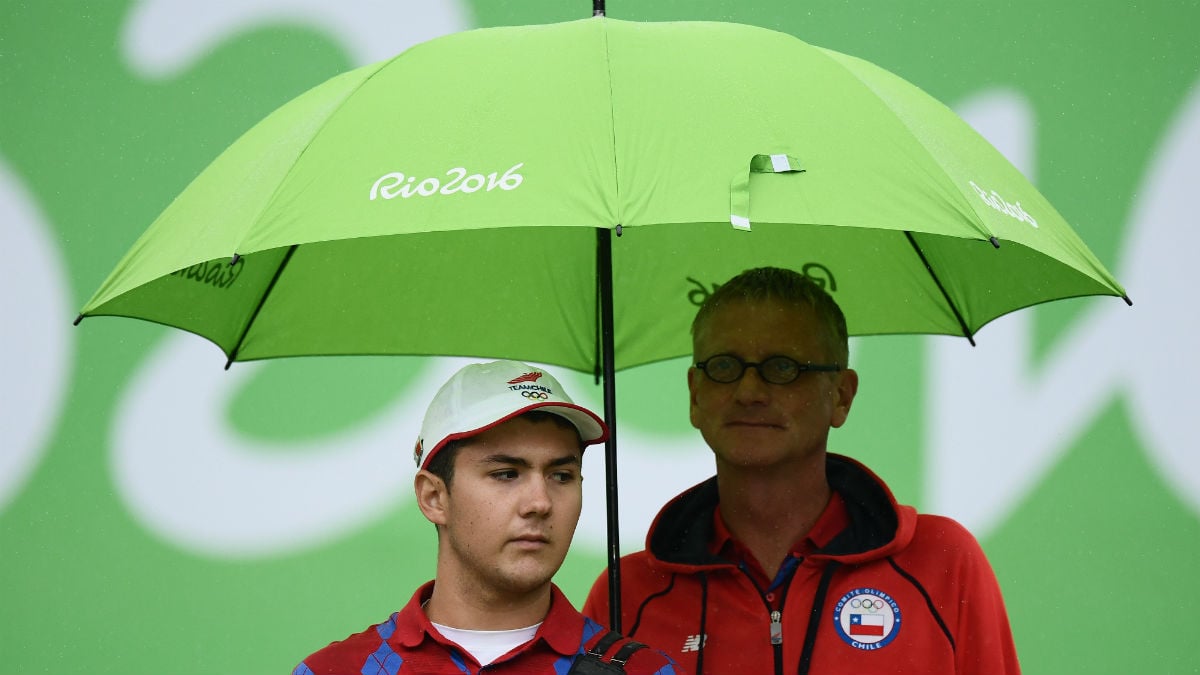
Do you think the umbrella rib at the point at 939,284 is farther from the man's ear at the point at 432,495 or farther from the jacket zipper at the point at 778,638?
the man's ear at the point at 432,495

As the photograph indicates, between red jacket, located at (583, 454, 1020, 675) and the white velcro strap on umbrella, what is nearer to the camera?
the white velcro strap on umbrella

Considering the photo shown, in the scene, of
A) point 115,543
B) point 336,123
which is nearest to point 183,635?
point 115,543

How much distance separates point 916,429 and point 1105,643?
76cm

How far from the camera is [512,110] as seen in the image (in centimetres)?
195

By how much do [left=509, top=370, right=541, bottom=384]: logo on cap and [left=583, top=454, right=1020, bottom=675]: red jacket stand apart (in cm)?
49

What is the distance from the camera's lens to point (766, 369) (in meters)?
2.44

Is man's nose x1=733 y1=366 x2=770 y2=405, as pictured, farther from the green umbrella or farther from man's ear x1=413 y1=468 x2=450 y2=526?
man's ear x1=413 y1=468 x2=450 y2=526

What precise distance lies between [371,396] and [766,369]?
5.79ft

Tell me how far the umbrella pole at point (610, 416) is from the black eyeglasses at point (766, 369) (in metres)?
0.19

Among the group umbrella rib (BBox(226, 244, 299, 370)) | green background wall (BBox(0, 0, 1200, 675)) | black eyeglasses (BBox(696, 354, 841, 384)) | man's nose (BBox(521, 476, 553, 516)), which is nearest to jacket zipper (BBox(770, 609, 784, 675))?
black eyeglasses (BBox(696, 354, 841, 384))

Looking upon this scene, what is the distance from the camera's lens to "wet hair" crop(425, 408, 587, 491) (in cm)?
214

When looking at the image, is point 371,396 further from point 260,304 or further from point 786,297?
point 786,297

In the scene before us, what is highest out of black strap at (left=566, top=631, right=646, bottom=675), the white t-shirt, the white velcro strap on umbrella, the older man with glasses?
the white velcro strap on umbrella

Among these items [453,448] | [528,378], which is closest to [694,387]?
[528,378]
